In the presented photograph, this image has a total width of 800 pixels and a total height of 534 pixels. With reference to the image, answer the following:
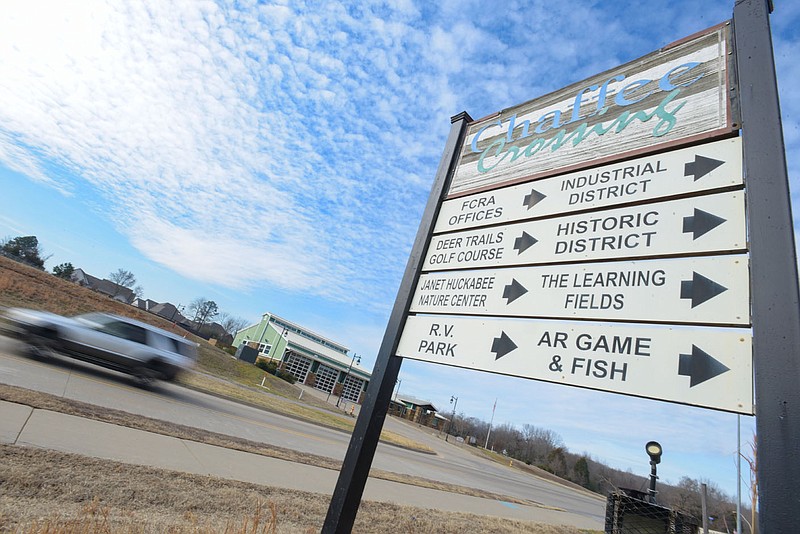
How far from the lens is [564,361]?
7.73 ft

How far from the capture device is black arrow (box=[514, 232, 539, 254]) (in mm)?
2979

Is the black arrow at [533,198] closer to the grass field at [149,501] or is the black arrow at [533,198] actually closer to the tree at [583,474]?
the grass field at [149,501]

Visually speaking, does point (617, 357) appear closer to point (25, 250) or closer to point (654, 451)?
point (654, 451)

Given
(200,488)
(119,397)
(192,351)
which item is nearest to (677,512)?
(200,488)

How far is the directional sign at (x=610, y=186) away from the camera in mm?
2238

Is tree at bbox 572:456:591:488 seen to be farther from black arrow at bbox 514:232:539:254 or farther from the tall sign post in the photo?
black arrow at bbox 514:232:539:254

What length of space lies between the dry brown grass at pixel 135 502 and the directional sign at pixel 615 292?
6.26 ft

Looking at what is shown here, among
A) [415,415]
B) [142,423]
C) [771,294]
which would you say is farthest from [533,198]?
[415,415]

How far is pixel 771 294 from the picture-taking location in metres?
1.76

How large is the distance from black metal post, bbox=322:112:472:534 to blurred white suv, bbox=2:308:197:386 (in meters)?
9.01

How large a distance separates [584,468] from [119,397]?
6447 cm

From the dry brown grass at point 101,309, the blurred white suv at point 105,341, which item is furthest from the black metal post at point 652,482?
the dry brown grass at point 101,309

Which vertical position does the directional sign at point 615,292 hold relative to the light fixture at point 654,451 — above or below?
above

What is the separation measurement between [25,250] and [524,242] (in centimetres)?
9089
